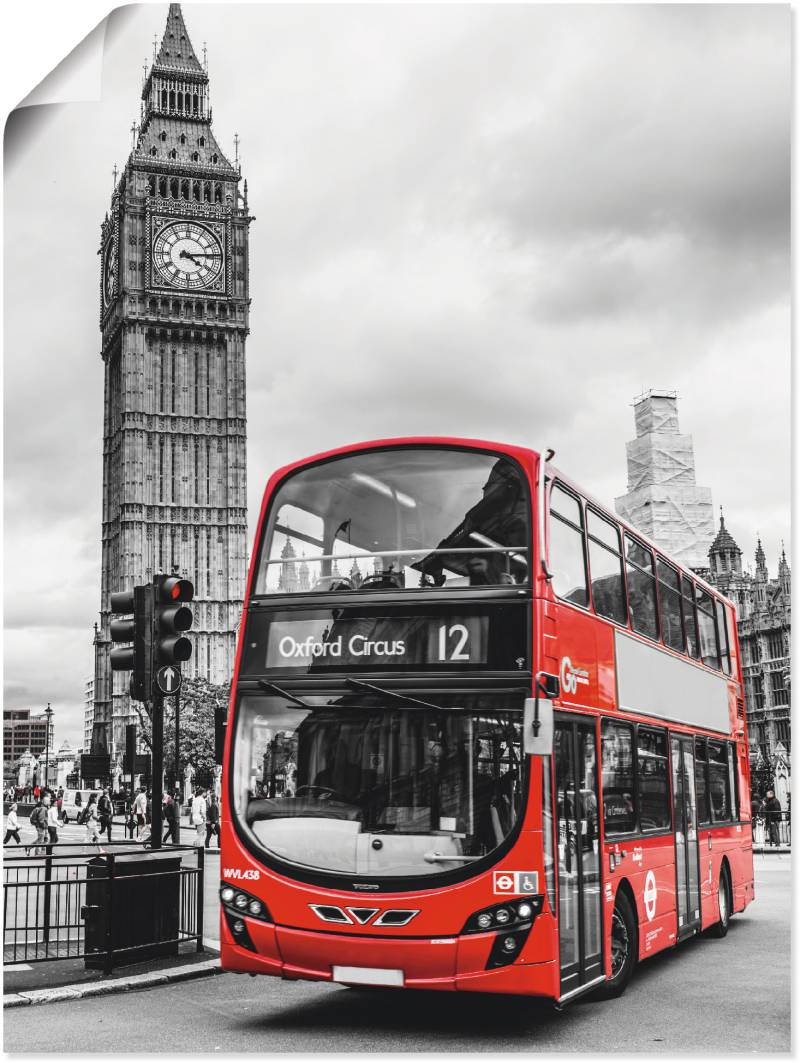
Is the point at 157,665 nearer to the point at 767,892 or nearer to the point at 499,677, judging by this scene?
the point at 499,677

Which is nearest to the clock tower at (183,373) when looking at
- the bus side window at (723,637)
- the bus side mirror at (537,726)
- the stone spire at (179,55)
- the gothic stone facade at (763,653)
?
the stone spire at (179,55)

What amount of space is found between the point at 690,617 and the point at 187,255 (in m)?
81.1

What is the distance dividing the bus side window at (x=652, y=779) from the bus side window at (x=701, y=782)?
1.22 m

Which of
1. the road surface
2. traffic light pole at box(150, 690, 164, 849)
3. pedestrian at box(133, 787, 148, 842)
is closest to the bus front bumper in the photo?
the road surface

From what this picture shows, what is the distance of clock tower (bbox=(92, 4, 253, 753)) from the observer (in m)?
88.1

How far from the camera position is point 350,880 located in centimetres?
760

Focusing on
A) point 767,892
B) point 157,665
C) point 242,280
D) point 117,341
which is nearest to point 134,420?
point 117,341

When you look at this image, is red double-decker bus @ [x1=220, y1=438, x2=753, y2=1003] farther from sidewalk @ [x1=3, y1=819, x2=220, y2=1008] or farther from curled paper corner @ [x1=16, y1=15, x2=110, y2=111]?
curled paper corner @ [x1=16, y1=15, x2=110, y2=111]

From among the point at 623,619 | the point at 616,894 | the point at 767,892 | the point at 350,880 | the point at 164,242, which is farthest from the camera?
the point at 164,242

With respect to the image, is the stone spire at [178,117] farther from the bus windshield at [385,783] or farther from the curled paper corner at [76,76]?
the bus windshield at [385,783]

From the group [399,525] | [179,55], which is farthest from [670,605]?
[179,55]

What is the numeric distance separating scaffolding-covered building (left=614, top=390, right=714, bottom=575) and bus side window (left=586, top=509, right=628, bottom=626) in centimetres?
4145

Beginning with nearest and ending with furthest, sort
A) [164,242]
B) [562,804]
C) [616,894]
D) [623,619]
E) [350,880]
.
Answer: [350,880] → [562,804] → [616,894] → [623,619] → [164,242]

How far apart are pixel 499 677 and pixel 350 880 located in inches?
59.8
